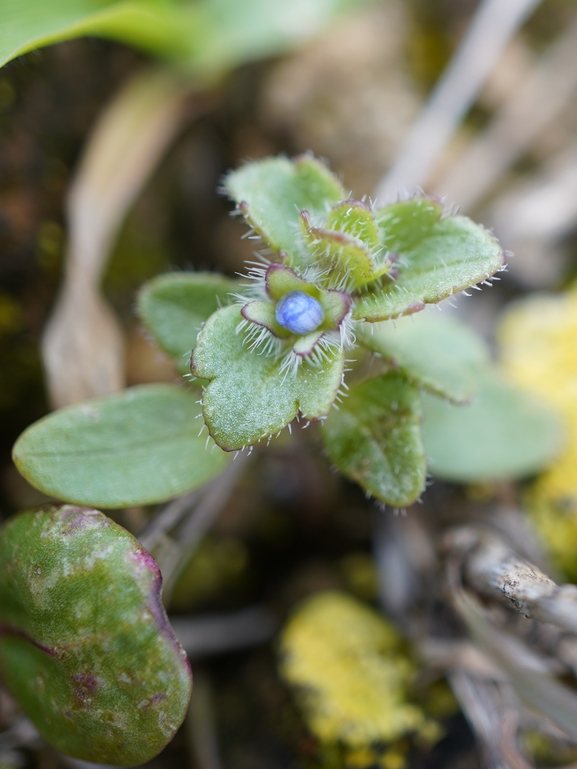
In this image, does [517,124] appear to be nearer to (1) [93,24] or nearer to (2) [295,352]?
(1) [93,24]

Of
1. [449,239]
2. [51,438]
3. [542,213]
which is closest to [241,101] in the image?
[542,213]

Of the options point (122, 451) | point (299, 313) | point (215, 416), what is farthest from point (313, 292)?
point (122, 451)

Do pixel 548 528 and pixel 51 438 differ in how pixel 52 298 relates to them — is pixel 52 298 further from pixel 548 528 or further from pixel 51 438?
pixel 548 528

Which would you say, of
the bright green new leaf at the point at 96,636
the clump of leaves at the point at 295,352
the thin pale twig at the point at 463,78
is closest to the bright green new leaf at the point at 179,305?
the clump of leaves at the point at 295,352

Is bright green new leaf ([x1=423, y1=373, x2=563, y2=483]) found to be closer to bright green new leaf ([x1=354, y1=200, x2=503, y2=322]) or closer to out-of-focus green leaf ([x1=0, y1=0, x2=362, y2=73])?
bright green new leaf ([x1=354, y1=200, x2=503, y2=322])

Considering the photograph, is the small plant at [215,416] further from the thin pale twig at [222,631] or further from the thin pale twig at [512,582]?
the thin pale twig at [222,631]
